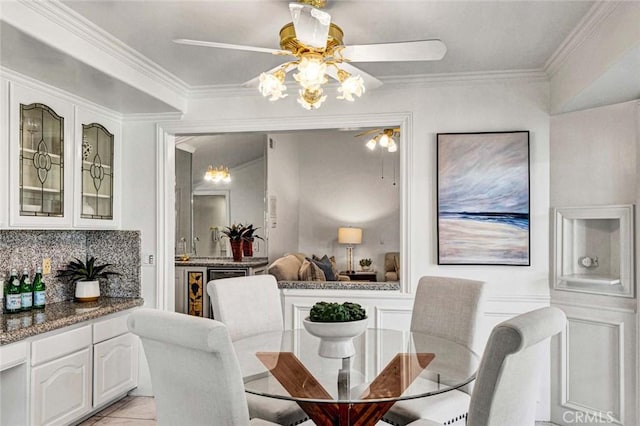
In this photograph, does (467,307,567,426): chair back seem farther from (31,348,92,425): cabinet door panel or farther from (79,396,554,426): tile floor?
(31,348,92,425): cabinet door panel

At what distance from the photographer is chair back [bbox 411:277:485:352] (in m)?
2.76

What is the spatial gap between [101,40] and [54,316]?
165 centimetres

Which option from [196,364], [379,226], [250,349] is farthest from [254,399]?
[379,226]

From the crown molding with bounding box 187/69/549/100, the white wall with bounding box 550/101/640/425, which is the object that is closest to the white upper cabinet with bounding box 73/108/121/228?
the crown molding with bounding box 187/69/549/100

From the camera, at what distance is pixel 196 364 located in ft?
5.44

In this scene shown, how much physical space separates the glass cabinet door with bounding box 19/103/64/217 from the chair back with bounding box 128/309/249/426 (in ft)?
5.45

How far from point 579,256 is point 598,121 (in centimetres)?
89

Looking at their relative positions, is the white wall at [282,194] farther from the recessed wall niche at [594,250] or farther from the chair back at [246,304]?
the recessed wall niche at [594,250]

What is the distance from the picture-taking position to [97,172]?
372 centimetres

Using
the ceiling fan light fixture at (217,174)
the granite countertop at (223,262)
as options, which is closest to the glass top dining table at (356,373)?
the granite countertop at (223,262)

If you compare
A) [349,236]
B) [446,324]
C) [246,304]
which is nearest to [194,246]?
[349,236]

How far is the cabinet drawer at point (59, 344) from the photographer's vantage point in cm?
283

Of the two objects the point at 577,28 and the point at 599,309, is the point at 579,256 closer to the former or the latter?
the point at 599,309

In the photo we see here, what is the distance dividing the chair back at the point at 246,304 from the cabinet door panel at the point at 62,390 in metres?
0.99
